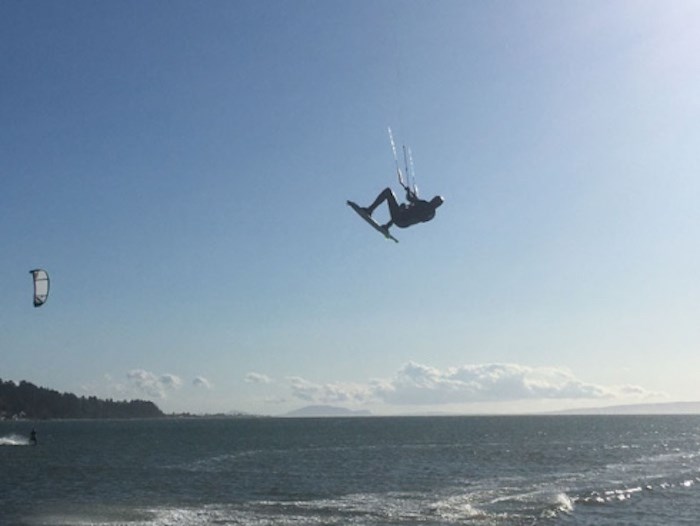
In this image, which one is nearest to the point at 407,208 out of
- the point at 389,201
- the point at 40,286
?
the point at 389,201

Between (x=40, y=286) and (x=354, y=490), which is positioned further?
(x=354, y=490)

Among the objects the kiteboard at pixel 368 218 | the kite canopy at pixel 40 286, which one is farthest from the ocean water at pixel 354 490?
the kiteboard at pixel 368 218

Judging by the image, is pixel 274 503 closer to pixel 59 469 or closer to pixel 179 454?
pixel 59 469

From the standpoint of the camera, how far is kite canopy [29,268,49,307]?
2173 centimetres

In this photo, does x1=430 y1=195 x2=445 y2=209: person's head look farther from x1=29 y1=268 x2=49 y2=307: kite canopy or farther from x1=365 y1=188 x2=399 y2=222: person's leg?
x1=29 y1=268 x2=49 y2=307: kite canopy

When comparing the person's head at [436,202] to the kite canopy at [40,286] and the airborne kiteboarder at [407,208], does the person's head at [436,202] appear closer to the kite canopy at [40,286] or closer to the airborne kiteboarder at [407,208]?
the airborne kiteboarder at [407,208]

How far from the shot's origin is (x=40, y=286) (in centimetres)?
2220

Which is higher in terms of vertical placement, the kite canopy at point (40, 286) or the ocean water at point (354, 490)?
the kite canopy at point (40, 286)

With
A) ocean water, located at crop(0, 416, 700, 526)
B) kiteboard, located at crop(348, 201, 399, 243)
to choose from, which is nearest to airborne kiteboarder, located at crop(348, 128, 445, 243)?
kiteboard, located at crop(348, 201, 399, 243)

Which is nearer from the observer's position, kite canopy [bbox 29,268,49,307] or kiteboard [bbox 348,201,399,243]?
kiteboard [bbox 348,201,399,243]

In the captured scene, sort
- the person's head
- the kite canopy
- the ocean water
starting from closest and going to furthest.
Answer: the person's head < the kite canopy < the ocean water

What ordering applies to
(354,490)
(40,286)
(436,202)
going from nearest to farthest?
(436,202) → (40,286) → (354,490)

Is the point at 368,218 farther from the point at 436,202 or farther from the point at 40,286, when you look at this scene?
the point at 40,286

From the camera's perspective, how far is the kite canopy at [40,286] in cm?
2173
